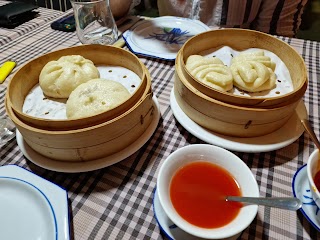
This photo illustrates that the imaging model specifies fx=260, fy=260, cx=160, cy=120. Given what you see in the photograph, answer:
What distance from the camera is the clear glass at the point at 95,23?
52.3 inches

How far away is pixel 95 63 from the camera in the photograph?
113cm

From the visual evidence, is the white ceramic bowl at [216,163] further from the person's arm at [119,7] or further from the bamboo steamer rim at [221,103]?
the person's arm at [119,7]

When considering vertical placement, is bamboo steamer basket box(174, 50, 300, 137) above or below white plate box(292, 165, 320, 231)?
above

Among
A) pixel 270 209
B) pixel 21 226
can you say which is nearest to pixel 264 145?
pixel 270 209

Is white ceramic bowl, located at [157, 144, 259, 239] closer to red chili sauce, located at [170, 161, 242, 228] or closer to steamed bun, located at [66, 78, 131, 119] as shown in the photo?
red chili sauce, located at [170, 161, 242, 228]

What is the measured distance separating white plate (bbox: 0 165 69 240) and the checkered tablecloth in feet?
0.20

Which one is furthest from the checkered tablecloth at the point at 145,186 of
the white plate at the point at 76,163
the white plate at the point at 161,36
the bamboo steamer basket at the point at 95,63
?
the white plate at the point at 161,36

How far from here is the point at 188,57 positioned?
1.11 meters

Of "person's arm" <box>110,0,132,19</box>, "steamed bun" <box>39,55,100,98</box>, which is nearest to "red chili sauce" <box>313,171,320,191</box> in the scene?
"steamed bun" <box>39,55,100,98</box>

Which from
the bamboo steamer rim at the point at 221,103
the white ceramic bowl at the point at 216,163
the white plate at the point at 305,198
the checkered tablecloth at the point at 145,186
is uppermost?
the bamboo steamer rim at the point at 221,103

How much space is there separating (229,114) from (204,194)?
277mm

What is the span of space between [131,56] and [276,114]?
57 cm

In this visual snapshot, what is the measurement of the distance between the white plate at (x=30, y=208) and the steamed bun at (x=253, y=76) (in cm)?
73

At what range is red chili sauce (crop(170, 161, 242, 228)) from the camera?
592 millimetres
